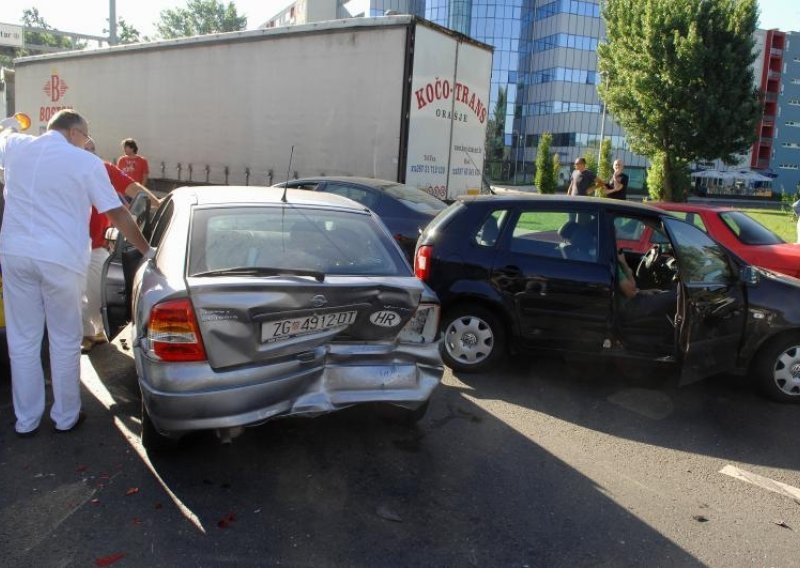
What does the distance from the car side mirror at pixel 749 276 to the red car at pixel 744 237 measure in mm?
2058

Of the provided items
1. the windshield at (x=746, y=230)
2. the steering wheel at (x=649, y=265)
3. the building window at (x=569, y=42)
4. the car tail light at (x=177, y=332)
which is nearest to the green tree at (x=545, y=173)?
the windshield at (x=746, y=230)

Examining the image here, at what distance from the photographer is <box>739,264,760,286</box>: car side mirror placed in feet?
16.0

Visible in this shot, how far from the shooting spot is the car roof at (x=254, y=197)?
3.99 m

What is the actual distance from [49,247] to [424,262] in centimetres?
292

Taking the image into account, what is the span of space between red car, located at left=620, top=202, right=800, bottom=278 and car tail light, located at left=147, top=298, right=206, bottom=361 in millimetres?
5694

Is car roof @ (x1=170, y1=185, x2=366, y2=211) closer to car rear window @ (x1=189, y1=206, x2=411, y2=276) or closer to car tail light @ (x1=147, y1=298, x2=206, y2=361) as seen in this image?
car rear window @ (x1=189, y1=206, x2=411, y2=276)

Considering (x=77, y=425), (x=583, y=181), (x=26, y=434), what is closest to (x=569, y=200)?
(x=77, y=425)

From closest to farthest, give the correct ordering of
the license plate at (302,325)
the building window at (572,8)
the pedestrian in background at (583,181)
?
the license plate at (302,325), the pedestrian in background at (583,181), the building window at (572,8)

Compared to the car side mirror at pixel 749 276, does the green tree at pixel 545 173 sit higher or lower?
higher

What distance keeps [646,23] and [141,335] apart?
26.8 metres

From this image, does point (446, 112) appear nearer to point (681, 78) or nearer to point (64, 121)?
point (64, 121)

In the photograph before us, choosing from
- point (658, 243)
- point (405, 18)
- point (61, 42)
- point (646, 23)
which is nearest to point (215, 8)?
point (61, 42)

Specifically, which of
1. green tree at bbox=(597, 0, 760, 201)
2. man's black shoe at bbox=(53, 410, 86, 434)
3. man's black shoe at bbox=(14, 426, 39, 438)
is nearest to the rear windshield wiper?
man's black shoe at bbox=(53, 410, 86, 434)

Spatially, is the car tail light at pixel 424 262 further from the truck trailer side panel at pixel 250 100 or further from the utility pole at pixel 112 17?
the utility pole at pixel 112 17
